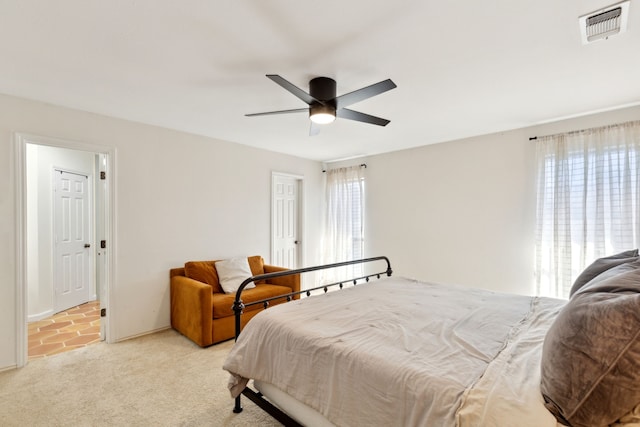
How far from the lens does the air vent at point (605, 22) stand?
5.18 feet

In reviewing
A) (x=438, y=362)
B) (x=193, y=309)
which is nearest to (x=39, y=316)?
(x=193, y=309)

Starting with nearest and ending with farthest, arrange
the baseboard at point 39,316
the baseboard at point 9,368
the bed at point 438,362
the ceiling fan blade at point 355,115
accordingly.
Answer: the bed at point 438,362 < the ceiling fan blade at point 355,115 < the baseboard at point 9,368 < the baseboard at point 39,316

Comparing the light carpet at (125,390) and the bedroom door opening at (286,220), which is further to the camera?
the bedroom door opening at (286,220)

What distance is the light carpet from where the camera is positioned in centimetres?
197

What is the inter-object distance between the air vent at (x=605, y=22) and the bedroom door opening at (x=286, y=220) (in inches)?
154

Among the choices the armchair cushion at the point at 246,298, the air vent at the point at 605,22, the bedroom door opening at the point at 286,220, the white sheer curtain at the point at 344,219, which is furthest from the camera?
the white sheer curtain at the point at 344,219

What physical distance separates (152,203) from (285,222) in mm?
2155

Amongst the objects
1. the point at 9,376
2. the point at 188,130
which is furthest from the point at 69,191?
the point at 9,376

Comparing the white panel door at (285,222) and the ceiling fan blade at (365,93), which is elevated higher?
the ceiling fan blade at (365,93)

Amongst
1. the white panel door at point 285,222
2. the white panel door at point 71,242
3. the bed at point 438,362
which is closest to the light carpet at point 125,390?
the bed at point 438,362

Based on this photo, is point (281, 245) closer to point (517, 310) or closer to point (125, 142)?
point (125, 142)

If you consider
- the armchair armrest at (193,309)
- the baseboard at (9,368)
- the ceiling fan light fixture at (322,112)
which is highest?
the ceiling fan light fixture at (322,112)

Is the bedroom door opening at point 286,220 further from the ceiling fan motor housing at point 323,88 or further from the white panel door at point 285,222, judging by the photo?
the ceiling fan motor housing at point 323,88

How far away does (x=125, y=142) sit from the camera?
10.8 feet
